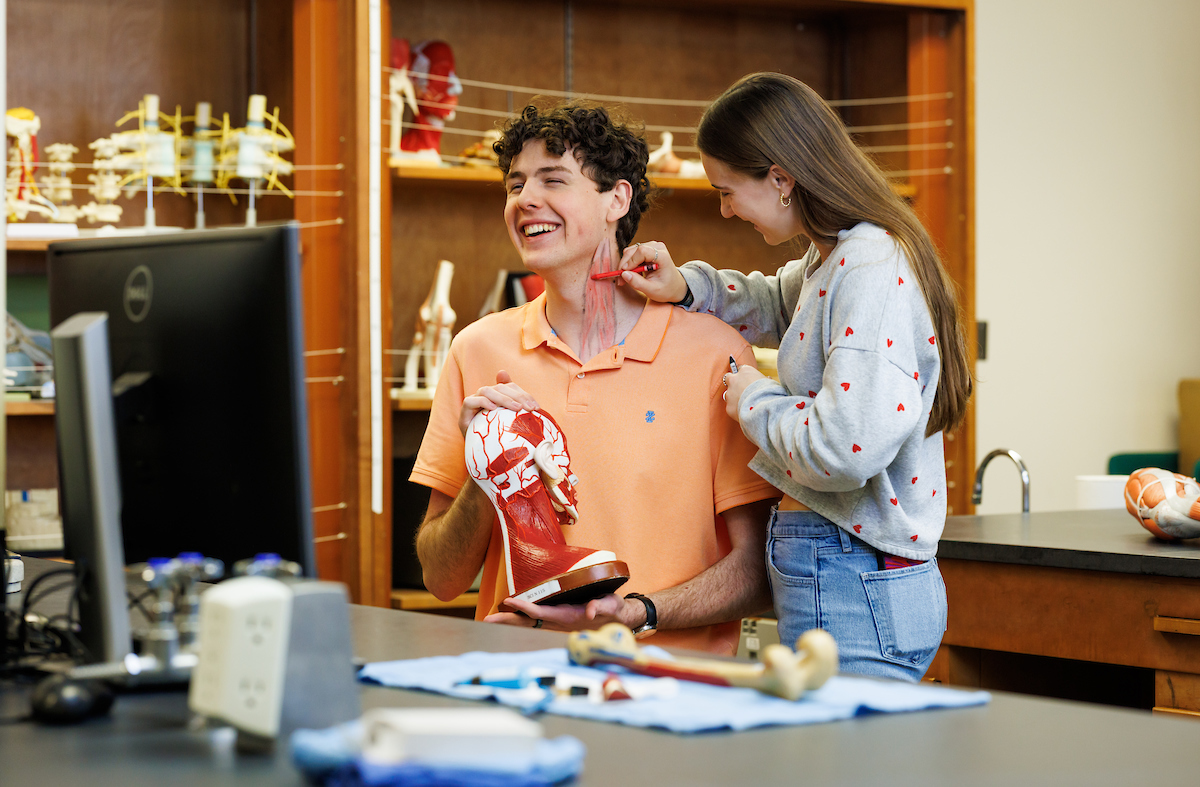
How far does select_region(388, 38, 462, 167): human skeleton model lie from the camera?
113 inches

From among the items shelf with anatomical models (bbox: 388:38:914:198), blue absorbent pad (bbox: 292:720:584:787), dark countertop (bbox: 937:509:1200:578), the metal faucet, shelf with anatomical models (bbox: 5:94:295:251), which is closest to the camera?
blue absorbent pad (bbox: 292:720:584:787)

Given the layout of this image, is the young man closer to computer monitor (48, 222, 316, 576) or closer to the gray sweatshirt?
the gray sweatshirt

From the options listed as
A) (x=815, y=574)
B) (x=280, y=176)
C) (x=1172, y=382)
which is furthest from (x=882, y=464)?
(x=1172, y=382)

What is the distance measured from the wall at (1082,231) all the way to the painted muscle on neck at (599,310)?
2222 millimetres

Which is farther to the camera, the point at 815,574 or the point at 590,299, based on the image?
the point at 590,299

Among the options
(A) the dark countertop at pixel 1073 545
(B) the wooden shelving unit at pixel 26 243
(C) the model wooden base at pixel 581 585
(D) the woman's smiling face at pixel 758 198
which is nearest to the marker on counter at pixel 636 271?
(D) the woman's smiling face at pixel 758 198

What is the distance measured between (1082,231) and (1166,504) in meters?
2.08

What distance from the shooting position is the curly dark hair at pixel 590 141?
1699 mm

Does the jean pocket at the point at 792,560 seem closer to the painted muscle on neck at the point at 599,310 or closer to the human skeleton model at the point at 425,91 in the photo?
the painted muscle on neck at the point at 599,310

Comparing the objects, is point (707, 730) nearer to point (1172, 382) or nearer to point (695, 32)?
point (695, 32)

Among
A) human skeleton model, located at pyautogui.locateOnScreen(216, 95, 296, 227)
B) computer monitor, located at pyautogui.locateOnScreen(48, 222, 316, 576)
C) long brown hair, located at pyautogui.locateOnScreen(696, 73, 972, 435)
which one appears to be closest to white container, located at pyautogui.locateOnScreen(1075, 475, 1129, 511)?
long brown hair, located at pyautogui.locateOnScreen(696, 73, 972, 435)

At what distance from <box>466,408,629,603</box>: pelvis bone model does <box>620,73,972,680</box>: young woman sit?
0.22 metres

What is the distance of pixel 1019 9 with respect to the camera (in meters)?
3.78

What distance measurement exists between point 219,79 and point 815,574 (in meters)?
2.07
